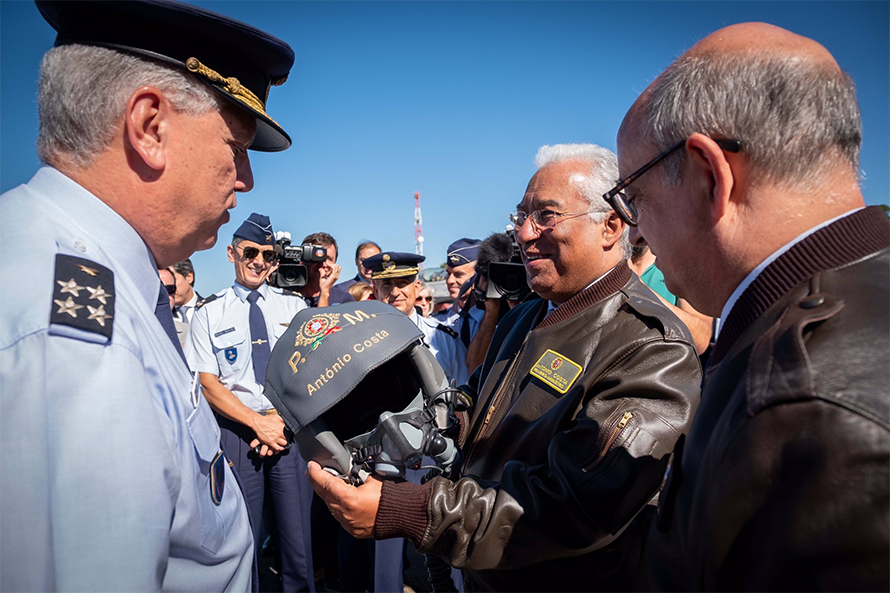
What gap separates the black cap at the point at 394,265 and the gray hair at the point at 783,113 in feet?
11.8

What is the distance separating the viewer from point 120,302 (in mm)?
1088

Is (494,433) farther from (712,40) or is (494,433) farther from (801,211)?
(712,40)

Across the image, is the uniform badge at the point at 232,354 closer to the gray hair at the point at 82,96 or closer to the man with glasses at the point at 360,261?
the man with glasses at the point at 360,261

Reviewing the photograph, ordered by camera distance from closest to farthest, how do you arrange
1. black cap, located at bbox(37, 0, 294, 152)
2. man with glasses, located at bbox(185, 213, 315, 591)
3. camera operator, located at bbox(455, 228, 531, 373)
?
black cap, located at bbox(37, 0, 294, 152) → man with glasses, located at bbox(185, 213, 315, 591) → camera operator, located at bbox(455, 228, 531, 373)

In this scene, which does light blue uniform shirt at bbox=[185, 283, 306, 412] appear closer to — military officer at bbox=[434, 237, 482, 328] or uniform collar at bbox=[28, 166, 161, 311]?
military officer at bbox=[434, 237, 482, 328]

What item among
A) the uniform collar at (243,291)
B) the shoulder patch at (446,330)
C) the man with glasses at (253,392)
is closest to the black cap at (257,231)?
the man with glasses at (253,392)

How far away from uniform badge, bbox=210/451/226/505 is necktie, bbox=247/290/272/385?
2.74 metres

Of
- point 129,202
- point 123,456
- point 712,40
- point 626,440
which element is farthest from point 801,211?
point 129,202

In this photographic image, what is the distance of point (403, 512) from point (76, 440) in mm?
935

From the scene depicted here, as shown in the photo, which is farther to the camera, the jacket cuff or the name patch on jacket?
the name patch on jacket

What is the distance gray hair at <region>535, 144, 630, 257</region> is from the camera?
214cm

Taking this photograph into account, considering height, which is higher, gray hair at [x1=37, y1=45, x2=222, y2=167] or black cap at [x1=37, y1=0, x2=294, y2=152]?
black cap at [x1=37, y1=0, x2=294, y2=152]

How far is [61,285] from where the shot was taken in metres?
0.97

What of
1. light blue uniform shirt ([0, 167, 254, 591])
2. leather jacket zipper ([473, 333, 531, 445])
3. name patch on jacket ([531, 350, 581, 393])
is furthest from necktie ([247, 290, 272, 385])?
light blue uniform shirt ([0, 167, 254, 591])
